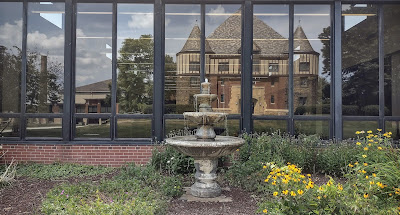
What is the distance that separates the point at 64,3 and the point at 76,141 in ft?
11.4

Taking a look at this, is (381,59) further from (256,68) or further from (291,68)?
(256,68)

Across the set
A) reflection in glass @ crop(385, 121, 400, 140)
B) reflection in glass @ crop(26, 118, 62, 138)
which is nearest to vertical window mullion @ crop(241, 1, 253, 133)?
reflection in glass @ crop(385, 121, 400, 140)

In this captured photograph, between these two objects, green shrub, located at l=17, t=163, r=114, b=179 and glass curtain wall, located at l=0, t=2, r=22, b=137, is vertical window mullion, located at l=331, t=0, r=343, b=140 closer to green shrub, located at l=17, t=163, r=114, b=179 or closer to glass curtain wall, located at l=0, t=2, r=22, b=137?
green shrub, located at l=17, t=163, r=114, b=179

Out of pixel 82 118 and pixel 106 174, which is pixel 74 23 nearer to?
pixel 82 118

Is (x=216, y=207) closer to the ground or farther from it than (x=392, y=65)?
closer to the ground

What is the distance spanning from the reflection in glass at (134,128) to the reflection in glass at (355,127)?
190 inches

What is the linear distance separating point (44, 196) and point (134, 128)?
2.59 meters

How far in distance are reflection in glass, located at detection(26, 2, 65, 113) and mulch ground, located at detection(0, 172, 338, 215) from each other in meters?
2.19

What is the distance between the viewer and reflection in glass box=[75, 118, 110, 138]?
22.1 ft

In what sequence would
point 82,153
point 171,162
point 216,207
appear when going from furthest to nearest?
point 82,153, point 171,162, point 216,207

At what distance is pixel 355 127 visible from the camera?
22.1 feet

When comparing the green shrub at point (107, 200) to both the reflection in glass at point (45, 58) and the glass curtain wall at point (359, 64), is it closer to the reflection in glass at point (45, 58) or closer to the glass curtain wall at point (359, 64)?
the reflection in glass at point (45, 58)

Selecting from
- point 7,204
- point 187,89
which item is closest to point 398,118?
point 187,89

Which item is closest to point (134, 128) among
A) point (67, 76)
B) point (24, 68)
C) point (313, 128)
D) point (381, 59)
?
point (67, 76)
